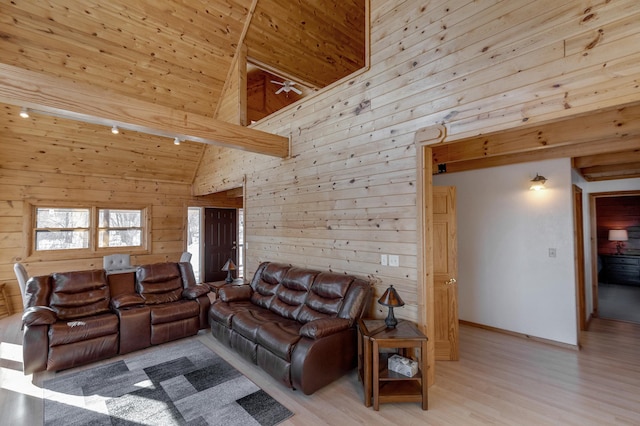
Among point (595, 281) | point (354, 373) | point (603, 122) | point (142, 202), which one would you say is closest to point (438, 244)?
point (354, 373)

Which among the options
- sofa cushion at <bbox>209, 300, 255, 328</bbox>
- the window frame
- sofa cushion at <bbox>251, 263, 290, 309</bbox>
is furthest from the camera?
the window frame

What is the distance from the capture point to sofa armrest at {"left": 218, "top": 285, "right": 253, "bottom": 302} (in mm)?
4023

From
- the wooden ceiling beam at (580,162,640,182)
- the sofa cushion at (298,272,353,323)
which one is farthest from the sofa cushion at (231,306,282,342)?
the wooden ceiling beam at (580,162,640,182)

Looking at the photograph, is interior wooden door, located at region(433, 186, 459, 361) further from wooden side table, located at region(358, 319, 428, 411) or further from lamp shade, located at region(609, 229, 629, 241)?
lamp shade, located at region(609, 229, 629, 241)

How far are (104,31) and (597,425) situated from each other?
6.92 m

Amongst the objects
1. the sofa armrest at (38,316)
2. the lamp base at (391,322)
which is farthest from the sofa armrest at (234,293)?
the lamp base at (391,322)

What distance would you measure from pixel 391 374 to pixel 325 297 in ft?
3.30

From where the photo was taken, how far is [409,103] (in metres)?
3.00

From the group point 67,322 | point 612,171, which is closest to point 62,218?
point 67,322

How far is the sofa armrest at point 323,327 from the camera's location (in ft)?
8.81

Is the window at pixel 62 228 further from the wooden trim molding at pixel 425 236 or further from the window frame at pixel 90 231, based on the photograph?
the wooden trim molding at pixel 425 236

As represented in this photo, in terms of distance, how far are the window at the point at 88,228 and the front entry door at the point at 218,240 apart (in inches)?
61.0

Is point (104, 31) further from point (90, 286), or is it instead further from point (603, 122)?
point (603, 122)

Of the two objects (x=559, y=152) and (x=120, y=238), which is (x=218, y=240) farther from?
(x=559, y=152)
